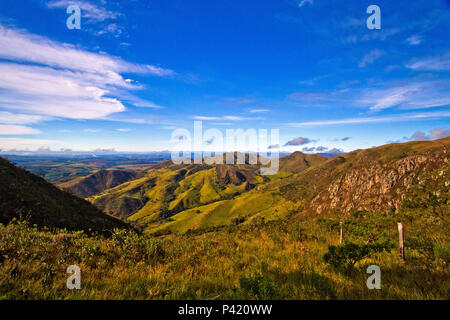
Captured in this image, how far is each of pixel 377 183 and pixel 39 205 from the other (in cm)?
18666

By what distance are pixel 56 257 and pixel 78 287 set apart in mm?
2578

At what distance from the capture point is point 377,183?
14300 centimetres

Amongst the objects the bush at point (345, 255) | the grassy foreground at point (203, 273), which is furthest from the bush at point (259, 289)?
the bush at point (345, 255)

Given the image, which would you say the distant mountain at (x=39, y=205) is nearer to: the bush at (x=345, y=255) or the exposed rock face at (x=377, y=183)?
the bush at (x=345, y=255)

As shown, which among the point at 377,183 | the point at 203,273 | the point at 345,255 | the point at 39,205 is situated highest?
the point at 345,255

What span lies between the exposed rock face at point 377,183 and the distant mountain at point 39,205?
126 m

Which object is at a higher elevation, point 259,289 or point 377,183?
point 259,289

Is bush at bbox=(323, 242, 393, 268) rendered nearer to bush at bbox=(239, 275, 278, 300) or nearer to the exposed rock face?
bush at bbox=(239, 275, 278, 300)

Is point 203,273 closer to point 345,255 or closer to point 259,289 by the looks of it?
point 259,289

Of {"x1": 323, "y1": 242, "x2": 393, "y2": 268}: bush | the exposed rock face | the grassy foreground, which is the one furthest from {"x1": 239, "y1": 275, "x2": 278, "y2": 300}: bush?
the exposed rock face

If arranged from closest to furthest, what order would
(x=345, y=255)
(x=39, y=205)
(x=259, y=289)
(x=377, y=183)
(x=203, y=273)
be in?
(x=259, y=289) < (x=345, y=255) < (x=203, y=273) < (x=39, y=205) < (x=377, y=183)

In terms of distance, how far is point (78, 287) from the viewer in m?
3.91

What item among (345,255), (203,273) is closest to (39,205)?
(203,273)
